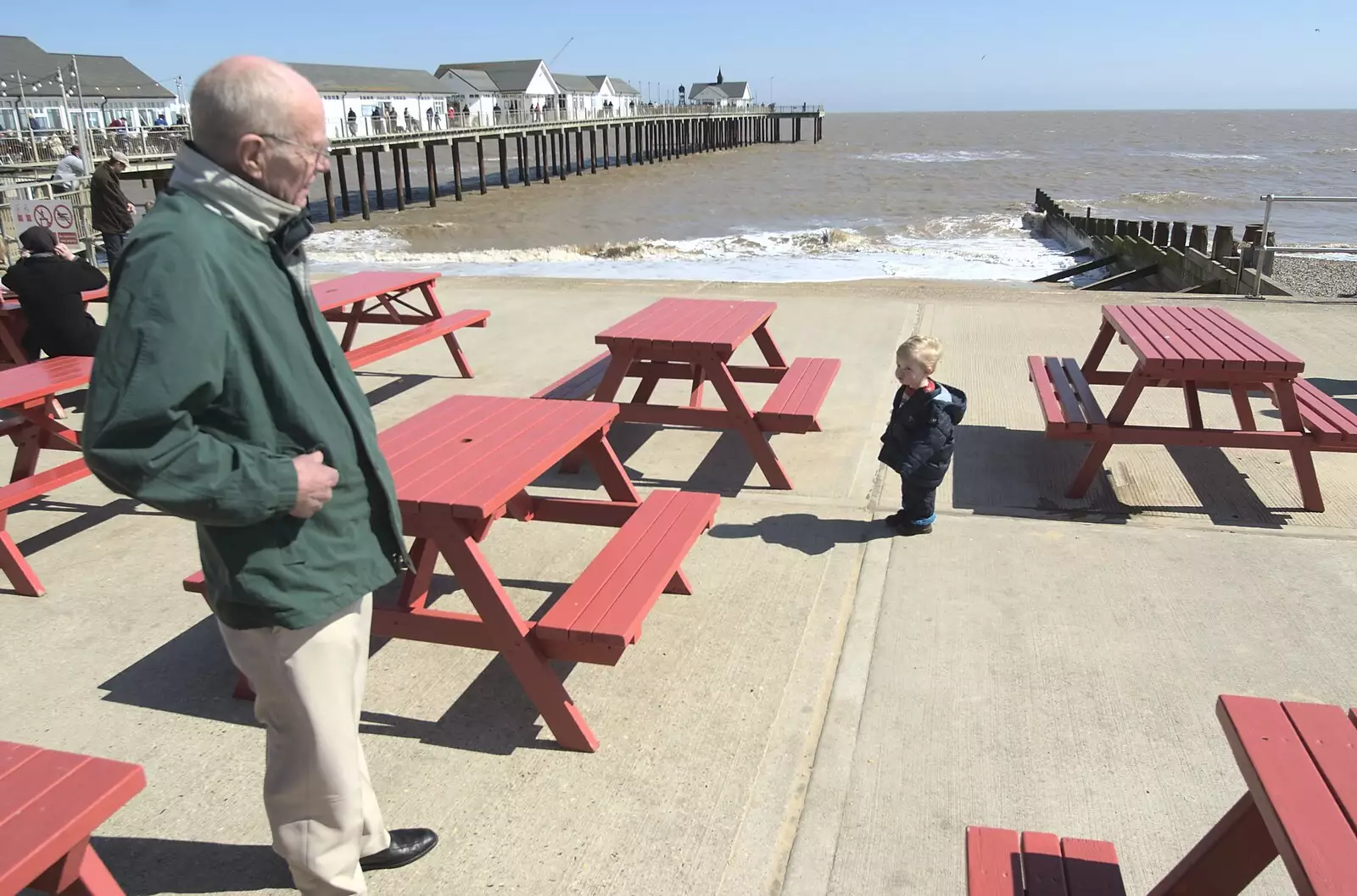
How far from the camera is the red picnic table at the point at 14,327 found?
623 cm

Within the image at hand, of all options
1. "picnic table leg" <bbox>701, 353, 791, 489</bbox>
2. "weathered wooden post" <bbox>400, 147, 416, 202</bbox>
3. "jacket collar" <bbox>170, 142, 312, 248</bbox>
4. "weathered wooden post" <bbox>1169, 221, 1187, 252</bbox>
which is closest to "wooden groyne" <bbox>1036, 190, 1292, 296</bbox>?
"weathered wooden post" <bbox>1169, 221, 1187, 252</bbox>

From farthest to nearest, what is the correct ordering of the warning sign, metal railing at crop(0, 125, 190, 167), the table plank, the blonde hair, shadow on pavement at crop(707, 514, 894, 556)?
metal railing at crop(0, 125, 190, 167)
the warning sign
shadow on pavement at crop(707, 514, 894, 556)
the blonde hair
the table plank

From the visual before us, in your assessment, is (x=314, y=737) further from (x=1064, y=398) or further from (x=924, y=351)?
(x=1064, y=398)

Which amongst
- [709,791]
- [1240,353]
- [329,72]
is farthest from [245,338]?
[329,72]

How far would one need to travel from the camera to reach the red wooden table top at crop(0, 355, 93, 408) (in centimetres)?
404

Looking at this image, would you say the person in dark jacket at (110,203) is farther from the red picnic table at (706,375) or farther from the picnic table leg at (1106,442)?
the picnic table leg at (1106,442)

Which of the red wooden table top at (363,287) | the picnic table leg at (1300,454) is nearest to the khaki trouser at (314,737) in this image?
the picnic table leg at (1300,454)

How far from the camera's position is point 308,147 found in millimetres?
1671

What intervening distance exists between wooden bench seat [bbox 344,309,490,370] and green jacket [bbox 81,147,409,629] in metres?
4.06

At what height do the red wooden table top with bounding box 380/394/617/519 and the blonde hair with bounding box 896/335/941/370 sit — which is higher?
the blonde hair with bounding box 896/335/941/370

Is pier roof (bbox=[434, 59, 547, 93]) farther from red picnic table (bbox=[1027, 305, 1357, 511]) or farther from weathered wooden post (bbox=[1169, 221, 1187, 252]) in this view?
red picnic table (bbox=[1027, 305, 1357, 511])

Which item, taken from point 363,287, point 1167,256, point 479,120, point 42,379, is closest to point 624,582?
point 42,379

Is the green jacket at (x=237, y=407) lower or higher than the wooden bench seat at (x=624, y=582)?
higher

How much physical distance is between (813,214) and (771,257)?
1275 cm
